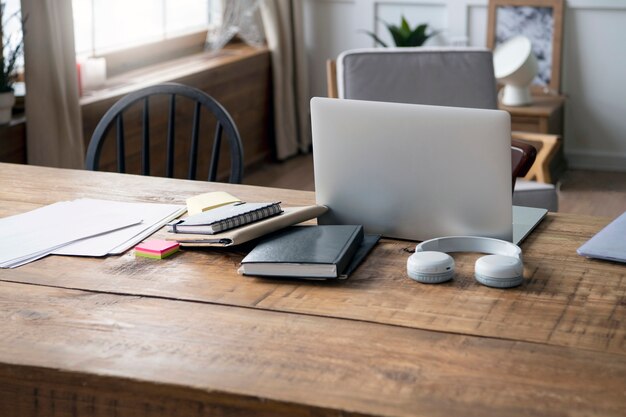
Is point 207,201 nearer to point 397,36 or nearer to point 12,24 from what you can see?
point 12,24

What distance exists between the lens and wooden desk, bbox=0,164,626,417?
3.75 ft

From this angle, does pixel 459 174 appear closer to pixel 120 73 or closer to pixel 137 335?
pixel 137 335

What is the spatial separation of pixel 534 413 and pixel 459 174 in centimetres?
60

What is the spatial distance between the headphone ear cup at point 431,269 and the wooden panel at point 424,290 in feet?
0.05

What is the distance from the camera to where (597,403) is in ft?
3.63

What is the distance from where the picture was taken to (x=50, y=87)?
130 inches

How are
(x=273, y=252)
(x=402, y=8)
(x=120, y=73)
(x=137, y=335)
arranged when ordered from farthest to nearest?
(x=402, y=8) < (x=120, y=73) < (x=273, y=252) < (x=137, y=335)

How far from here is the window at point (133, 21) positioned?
12.8 feet

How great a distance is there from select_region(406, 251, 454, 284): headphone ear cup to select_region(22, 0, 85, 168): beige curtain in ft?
6.77

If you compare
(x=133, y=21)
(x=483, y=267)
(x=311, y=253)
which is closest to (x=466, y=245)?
(x=483, y=267)

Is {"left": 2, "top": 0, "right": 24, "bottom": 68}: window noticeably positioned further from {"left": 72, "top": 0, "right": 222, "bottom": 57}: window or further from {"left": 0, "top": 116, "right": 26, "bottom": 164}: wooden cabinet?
{"left": 72, "top": 0, "right": 222, "bottom": 57}: window

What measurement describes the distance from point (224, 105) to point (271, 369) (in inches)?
134

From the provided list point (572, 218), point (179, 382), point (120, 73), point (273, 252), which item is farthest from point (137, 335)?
point (120, 73)

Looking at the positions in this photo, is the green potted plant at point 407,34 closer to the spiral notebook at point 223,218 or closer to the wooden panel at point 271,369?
the spiral notebook at point 223,218
